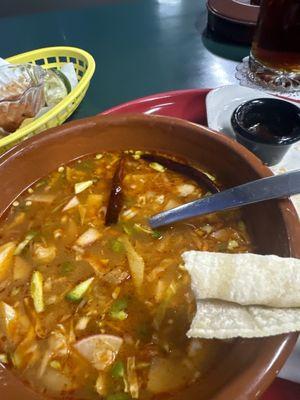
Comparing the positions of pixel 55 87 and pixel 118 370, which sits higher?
pixel 55 87

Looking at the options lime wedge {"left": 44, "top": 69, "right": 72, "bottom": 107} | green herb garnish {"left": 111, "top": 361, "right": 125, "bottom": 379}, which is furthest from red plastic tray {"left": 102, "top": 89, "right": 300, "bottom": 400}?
green herb garnish {"left": 111, "top": 361, "right": 125, "bottom": 379}

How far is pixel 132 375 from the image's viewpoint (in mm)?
897

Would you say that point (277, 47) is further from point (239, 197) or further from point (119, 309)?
point (119, 309)

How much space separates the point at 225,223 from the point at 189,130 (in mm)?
305

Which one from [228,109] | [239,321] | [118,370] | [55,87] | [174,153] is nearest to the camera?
[239,321]

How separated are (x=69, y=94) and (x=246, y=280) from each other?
43.5 inches

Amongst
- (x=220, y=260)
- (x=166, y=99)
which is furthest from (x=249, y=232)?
(x=166, y=99)

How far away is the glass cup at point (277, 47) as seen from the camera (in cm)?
169

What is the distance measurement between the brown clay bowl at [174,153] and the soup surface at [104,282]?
36 millimetres

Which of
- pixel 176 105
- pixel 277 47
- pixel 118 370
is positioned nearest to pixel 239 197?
pixel 118 370

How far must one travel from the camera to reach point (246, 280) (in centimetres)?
80

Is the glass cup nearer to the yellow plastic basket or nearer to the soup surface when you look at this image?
the yellow plastic basket

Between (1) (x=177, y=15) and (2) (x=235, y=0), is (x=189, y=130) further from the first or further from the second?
(1) (x=177, y=15)

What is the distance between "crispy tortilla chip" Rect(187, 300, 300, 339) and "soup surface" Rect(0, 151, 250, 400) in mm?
165
